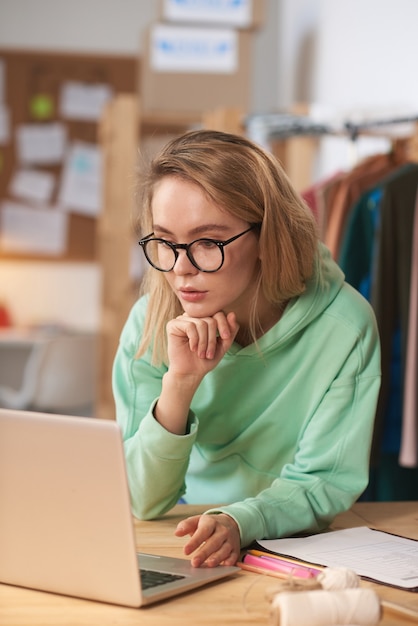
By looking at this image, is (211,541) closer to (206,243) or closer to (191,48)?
(206,243)

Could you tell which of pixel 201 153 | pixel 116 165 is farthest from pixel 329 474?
pixel 116 165

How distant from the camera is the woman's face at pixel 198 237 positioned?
51.3 inches

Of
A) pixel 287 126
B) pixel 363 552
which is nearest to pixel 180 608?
pixel 363 552

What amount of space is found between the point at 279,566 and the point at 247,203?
509mm

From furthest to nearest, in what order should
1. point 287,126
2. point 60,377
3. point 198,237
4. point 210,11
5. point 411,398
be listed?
point 60,377 < point 210,11 < point 287,126 < point 411,398 < point 198,237

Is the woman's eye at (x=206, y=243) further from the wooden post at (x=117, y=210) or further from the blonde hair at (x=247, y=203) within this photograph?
the wooden post at (x=117, y=210)

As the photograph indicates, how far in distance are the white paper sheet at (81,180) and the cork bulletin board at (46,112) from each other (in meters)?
0.03

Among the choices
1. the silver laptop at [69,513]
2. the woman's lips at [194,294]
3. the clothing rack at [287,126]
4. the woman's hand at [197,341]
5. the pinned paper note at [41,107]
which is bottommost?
the silver laptop at [69,513]

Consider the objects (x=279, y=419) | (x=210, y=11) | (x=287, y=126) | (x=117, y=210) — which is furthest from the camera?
(x=210, y=11)

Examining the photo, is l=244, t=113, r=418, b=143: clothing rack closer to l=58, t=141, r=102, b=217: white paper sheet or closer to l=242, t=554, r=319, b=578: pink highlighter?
l=242, t=554, r=319, b=578: pink highlighter

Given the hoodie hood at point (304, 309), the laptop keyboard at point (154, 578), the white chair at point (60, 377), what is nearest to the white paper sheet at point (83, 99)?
the white chair at point (60, 377)

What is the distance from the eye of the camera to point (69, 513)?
38.4 inches

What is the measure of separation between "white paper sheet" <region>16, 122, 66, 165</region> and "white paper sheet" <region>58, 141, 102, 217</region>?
74 millimetres

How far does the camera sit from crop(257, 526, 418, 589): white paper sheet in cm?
108
